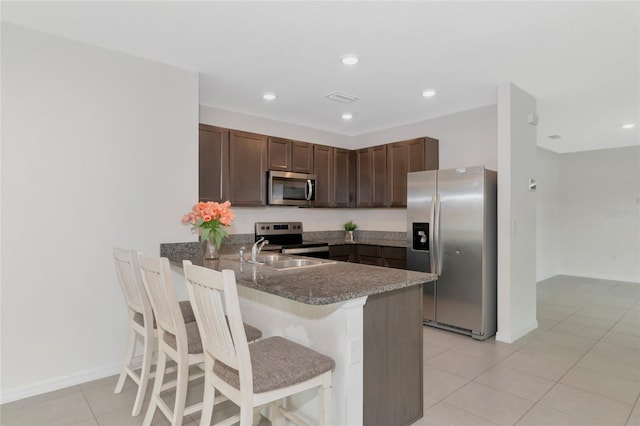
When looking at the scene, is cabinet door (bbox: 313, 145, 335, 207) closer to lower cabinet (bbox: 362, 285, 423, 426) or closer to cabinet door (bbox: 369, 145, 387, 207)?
cabinet door (bbox: 369, 145, 387, 207)

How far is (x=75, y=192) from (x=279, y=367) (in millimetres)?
2142

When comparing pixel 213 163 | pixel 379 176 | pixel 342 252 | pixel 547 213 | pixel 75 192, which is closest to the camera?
pixel 75 192

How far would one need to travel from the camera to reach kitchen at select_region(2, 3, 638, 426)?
2.51 meters

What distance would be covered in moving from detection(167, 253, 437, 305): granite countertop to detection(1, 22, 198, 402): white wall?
0.94 meters

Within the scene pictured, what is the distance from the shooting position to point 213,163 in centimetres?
410

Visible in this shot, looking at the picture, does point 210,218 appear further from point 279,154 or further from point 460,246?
point 460,246

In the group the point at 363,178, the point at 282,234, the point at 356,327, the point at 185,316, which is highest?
the point at 363,178

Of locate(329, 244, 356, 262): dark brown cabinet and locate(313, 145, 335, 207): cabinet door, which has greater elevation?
locate(313, 145, 335, 207): cabinet door

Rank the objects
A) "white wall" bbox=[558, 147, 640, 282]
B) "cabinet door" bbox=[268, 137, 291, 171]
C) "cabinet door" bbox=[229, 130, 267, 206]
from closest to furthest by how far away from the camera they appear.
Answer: "cabinet door" bbox=[229, 130, 267, 206] < "cabinet door" bbox=[268, 137, 291, 171] < "white wall" bbox=[558, 147, 640, 282]

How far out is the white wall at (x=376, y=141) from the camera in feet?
14.4

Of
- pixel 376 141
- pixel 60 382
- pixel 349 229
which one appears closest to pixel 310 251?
pixel 349 229

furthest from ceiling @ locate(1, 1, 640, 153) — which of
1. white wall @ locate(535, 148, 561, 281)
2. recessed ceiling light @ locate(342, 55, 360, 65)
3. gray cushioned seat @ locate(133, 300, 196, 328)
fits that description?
white wall @ locate(535, 148, 561, 281)

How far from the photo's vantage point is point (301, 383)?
1.60 m

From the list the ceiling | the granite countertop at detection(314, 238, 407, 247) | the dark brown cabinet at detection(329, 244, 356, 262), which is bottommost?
the dark brown cabinet at detection(329, 244, 356, 262)
